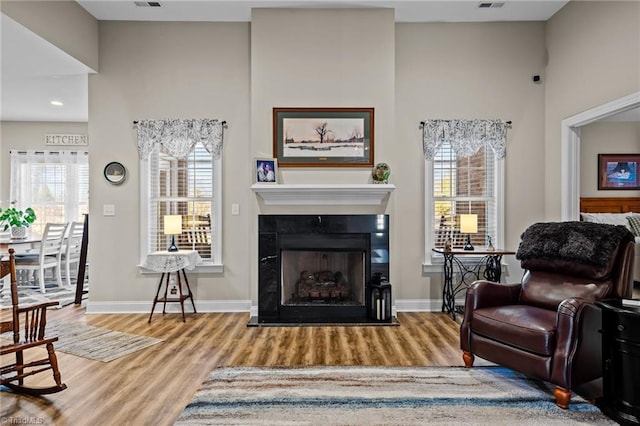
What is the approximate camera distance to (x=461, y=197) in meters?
4.60

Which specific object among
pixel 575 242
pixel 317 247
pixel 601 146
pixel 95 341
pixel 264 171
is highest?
pixel 601 146

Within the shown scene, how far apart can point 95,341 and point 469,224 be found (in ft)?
12.9

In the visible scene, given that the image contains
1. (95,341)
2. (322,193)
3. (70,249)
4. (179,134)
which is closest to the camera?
(95,341)

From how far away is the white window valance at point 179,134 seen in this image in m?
4.43

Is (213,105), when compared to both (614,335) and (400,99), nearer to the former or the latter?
(400,99)

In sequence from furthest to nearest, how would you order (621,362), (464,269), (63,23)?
(464,269) < (63,23) < (621,362)

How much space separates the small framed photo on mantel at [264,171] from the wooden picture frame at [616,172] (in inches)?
208

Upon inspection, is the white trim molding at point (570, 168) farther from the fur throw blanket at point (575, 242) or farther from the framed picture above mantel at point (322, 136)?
the framed picture above mantel at point (322, 136)

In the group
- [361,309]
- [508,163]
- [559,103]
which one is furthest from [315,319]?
[559,103]

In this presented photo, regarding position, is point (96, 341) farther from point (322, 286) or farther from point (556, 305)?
point (556, 305)

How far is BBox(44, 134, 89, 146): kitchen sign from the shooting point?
712 centimetres

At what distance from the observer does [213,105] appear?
449 centimetres

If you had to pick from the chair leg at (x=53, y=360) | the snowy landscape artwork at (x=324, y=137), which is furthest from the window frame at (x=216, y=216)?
the chair leg at (x=53, y=360)

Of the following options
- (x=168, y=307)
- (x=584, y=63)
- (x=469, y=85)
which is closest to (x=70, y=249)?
(x=168, y=307)
